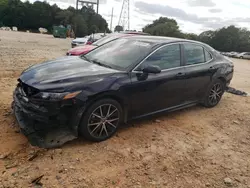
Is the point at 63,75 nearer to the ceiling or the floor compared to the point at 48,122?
nearer to the ceiling

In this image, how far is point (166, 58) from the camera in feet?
14.9

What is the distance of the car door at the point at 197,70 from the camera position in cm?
491

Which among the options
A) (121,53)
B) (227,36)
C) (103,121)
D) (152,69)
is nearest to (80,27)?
(227,36)

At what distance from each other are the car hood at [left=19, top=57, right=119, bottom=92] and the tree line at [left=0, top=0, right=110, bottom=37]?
65493 mm

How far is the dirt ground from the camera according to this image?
2.98m

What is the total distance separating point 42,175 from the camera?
292 cm

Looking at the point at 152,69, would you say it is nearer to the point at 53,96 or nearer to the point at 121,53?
the point at 121,53

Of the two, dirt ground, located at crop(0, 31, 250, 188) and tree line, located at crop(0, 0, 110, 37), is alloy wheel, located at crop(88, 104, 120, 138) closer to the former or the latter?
dirt ground, located at crop(0, 31, 250, 188)

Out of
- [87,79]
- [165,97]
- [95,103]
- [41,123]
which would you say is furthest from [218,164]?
[41,123]

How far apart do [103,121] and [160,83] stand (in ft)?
4.23

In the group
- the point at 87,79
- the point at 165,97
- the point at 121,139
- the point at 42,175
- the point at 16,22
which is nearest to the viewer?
the point at 42,175

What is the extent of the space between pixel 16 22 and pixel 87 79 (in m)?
77.5

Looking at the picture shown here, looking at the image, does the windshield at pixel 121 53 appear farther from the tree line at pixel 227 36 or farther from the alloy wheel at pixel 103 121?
the tree line at pixel 227 36

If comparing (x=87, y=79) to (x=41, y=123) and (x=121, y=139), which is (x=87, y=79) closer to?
(x=41, y=123)
